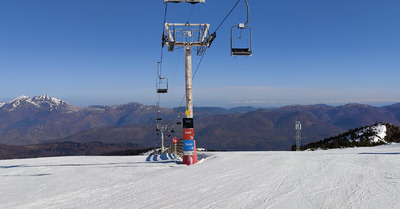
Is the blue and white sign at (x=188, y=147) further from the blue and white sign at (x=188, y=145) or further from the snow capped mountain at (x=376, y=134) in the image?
the snow capped mountain at (x=376, y=134)

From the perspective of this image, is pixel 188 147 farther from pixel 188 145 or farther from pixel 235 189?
pixel 235 189

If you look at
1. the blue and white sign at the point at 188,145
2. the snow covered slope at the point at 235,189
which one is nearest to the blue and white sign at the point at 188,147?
the blue and white sign at the point at 188,145

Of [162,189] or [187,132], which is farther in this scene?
[187,132]

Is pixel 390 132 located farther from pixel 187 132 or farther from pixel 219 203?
pixel 219 203

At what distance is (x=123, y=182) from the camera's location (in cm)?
1000

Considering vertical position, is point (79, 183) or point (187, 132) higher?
point (187, 132)

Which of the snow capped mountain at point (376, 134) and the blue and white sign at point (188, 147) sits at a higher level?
the blue and white sign at point (188, 147)

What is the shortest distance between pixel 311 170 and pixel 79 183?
7296 millimetres

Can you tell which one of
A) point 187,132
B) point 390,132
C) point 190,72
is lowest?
point 390,132

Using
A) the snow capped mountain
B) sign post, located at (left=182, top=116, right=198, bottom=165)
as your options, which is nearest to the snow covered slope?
sign post, located at (left=182, top=116, right=198, bottom=165)

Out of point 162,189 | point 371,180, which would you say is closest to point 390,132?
point 371,180

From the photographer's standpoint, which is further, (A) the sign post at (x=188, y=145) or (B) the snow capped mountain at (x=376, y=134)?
(B) the snow capped mountain at (x=376, y=134)

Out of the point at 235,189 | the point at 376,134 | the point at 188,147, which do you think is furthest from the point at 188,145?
the point at 376,134

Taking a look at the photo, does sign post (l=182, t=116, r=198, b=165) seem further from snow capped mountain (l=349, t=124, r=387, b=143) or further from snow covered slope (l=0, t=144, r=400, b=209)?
snow capped mountain (l=349, t=124, r=387, b=143)
